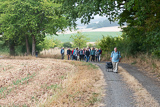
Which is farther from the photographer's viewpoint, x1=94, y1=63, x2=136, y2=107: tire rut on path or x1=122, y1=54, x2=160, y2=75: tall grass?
x1=122, y1=54, x2=160, y2=75: tall grass

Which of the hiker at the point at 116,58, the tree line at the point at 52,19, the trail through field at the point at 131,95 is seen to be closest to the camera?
the trail through field at the point at 131,95

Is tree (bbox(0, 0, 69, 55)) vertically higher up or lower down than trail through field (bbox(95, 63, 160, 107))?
higher up

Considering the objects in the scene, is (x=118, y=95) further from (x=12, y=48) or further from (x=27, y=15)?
(x=12, y=48)

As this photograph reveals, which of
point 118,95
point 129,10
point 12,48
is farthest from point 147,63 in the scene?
point 12,48

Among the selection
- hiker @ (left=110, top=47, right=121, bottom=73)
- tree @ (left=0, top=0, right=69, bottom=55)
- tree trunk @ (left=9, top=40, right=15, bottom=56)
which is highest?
tree @ (left=0, top=0, right=69, bottom=55)

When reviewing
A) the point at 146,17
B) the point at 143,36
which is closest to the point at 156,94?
the point at 146,17

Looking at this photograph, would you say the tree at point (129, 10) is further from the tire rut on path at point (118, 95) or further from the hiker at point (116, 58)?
the tire rut on path at point (118, 95)

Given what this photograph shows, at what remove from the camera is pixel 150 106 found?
742 centimetres

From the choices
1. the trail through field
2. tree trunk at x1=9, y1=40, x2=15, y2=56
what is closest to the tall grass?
the trail through field

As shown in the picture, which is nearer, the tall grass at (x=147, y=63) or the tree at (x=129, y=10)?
the tree at (x=129, y=10)

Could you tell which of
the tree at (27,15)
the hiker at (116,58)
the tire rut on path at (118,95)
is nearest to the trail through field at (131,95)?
the tire rut on path at (118,95)

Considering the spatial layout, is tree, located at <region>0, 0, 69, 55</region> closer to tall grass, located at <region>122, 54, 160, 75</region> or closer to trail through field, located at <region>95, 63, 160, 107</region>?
tall grass, located at <region>122, 54, 160, 75</region>

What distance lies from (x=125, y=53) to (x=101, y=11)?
43.3 ft

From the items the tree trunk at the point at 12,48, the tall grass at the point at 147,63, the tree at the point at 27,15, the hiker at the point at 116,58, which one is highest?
the tree at the point at 27,15
